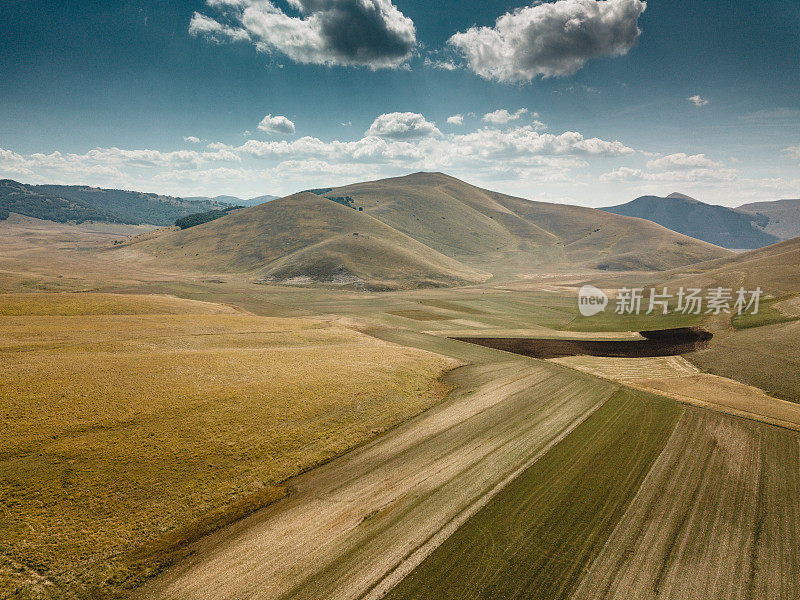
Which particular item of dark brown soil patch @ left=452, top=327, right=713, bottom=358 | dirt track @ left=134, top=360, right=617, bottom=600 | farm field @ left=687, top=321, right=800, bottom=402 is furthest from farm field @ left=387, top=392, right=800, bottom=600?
dark brown soil patch @ left=452, top=327, right=713, bottom=358

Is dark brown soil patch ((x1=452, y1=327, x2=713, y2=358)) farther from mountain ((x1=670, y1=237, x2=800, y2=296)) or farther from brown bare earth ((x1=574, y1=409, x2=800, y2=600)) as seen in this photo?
mountain ((x1=670, y1=237, x2=800, y2=296))

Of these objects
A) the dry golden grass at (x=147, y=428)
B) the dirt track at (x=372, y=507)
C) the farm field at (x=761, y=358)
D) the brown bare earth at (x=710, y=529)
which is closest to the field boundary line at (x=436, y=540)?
the dirt track at (x=372, y=507)

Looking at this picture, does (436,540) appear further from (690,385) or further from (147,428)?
(690,385)

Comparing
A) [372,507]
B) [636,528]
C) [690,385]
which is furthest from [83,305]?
[690,385]

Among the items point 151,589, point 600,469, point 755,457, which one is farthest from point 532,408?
point 151,589

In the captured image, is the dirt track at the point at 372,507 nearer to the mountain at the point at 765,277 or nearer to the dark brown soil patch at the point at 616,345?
the dark brown soil patch at the point at 616,345

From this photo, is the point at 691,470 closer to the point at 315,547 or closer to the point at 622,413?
the point at 622,413
